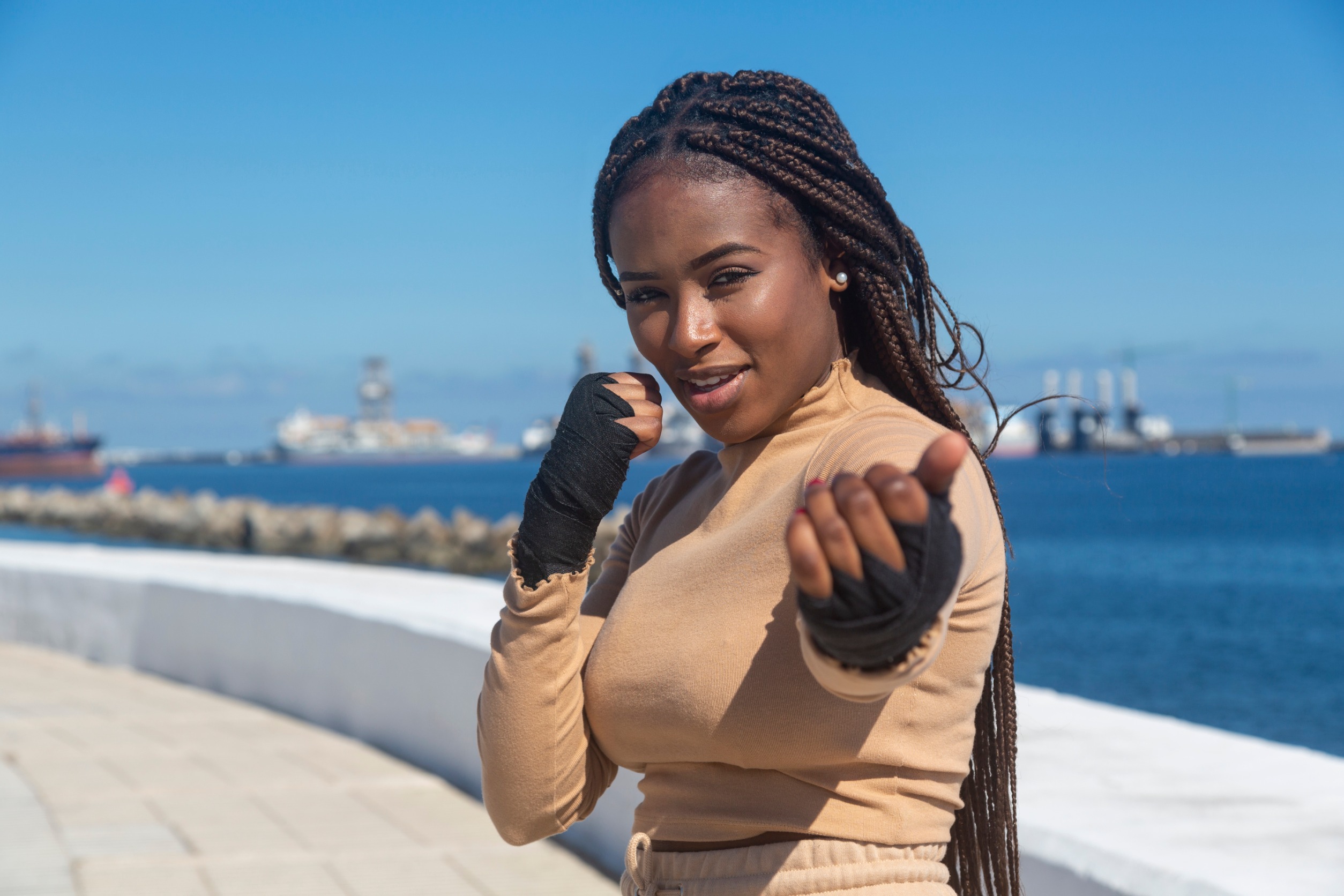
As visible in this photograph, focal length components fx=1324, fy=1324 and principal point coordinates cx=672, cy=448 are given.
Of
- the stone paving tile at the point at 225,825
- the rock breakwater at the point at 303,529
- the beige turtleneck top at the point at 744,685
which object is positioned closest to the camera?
the beige turtleneck top at the point at 744,685

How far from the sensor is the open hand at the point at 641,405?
1.44m

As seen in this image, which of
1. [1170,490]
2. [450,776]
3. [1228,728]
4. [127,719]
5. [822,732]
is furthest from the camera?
[1170,490]

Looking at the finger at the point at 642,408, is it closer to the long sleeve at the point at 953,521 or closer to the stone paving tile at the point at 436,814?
the long sleeve at the point at 953,521

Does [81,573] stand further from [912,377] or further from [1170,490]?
[1170,490]

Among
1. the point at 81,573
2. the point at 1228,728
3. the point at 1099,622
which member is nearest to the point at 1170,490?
the point at 1099,622

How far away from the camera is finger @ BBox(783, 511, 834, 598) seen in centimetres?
93

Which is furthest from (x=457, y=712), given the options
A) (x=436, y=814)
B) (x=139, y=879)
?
(x=139, y=879)

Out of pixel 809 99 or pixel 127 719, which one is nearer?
pixel 809 99

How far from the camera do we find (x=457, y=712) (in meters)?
4.55

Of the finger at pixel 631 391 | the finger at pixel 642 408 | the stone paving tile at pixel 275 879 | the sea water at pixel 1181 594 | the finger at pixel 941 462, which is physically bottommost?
the sea water at pixel 1181 594

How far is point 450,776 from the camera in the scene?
466cm

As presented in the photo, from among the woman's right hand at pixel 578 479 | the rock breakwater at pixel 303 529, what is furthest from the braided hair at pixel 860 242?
the rock breakwater at pixel 303 529

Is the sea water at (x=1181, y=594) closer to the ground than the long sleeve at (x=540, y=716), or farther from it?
closer to the ground

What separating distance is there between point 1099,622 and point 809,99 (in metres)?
30.6
